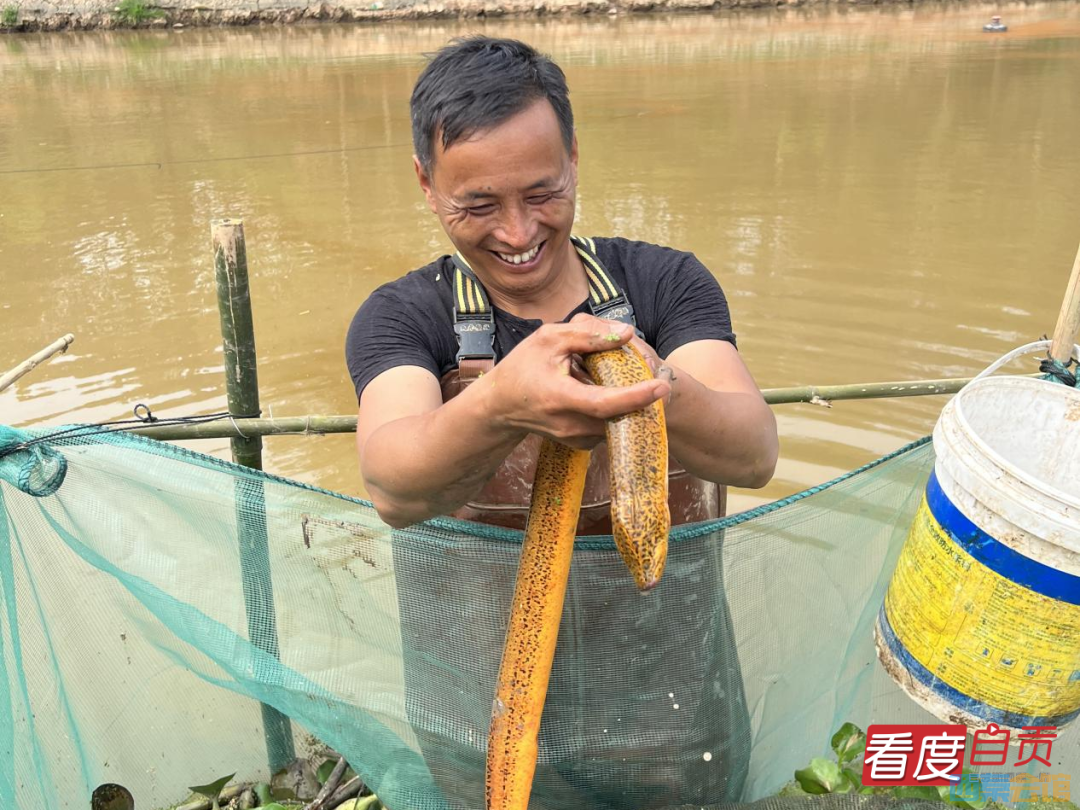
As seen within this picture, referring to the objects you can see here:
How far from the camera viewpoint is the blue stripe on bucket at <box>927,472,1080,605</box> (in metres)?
1.81

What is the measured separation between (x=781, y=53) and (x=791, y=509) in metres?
25.4

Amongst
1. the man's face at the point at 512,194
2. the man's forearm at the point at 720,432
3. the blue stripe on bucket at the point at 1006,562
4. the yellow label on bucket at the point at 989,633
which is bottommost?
the yellow label on bucket at the point at 989,633

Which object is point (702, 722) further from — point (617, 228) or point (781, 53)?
point (781, 53)

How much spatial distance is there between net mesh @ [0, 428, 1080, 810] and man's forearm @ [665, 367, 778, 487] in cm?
33

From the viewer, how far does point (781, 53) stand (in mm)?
24766

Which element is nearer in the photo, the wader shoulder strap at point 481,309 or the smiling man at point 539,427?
the smiling man at point 539,427

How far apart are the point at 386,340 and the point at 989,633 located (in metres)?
1.42

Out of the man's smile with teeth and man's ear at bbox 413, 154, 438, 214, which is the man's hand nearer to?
the man's smile with teeth

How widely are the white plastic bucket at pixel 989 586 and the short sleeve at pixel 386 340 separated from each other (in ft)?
3.76

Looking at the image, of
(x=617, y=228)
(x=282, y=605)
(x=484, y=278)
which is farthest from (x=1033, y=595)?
(x=617, y=228)

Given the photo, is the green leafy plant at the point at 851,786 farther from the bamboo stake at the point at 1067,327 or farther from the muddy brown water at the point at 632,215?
the muddy brown water at the point at 632,215

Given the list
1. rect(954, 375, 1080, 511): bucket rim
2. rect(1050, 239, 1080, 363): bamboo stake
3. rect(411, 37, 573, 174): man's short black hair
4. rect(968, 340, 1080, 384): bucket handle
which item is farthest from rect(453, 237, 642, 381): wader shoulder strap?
rect(1050, 239, 1080, 363): bamboo stake

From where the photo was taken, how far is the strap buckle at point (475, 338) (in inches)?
71.7

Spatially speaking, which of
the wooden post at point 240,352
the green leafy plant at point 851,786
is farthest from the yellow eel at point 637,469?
the wooden post at point 240,352
